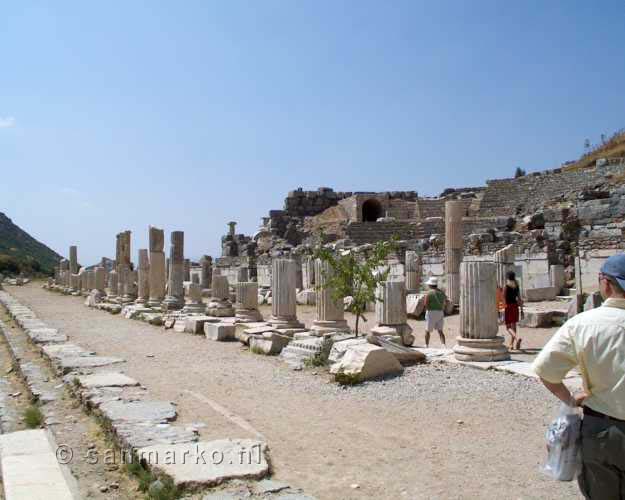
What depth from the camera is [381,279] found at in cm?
1186

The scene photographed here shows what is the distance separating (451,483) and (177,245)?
19.5 metres

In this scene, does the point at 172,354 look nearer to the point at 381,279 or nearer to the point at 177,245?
the point at 381,279

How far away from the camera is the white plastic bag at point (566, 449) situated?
3090mm

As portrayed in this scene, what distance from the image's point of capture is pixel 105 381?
8469 millimetres

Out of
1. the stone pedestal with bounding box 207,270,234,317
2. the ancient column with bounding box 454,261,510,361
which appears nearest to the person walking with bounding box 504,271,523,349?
the ancient column with bounding box 454,261,510,361

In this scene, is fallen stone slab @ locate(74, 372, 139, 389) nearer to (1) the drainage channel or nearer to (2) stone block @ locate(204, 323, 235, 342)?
(1) the drainage channel

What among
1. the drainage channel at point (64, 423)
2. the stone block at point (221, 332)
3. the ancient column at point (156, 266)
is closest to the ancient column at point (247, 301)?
the stone block at point (221, 332)

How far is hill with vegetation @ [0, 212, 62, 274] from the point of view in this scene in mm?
59906

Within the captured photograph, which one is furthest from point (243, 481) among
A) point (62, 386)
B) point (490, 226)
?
point (490, 226)

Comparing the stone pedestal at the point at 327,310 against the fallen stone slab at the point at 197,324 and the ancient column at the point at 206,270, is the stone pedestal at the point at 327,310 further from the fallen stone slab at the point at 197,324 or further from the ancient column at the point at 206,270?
the ancient column at the point at 206,270

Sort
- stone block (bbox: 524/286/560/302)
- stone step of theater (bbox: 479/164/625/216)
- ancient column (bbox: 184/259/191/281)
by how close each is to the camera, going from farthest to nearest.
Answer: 1. ancient column (bbox: 184/259/191/281)
2. stone step of theater (bbox: 479/164/625/216)
3. stone block (bbox: 524/286/560/302)

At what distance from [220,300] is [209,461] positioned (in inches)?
569

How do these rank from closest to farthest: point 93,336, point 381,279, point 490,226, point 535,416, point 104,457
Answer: point 104,457 → point 535,416 → point 381,279 → point 93,336 → point 490,226

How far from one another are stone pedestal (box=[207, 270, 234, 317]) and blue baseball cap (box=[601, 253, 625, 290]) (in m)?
16.3
